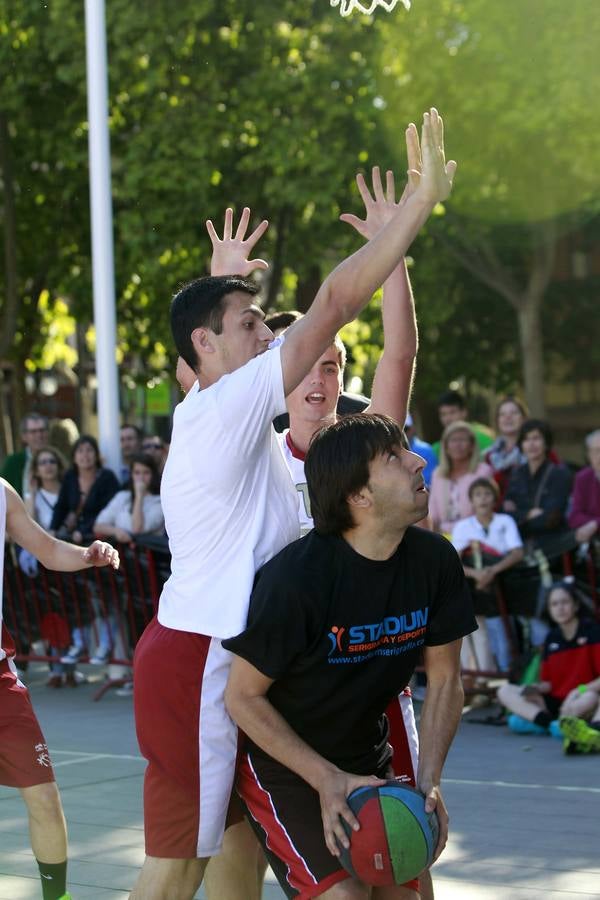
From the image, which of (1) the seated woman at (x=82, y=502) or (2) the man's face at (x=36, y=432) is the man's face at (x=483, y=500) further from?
(2) the man's face at (x=36, y=432)

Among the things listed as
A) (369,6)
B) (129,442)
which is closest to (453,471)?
(129,442)

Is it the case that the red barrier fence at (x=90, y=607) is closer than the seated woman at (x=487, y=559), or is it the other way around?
the seated woman at (x=487, y=559)

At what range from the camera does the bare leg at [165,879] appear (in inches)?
157

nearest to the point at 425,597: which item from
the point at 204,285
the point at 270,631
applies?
the point at 270,631

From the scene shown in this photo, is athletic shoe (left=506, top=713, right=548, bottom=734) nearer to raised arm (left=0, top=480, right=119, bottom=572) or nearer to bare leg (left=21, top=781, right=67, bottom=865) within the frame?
raised arm (left=0, top=480, right=119, bottom=572)

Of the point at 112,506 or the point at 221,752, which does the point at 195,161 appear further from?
the point at 221,752

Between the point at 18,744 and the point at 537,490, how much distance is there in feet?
20.5

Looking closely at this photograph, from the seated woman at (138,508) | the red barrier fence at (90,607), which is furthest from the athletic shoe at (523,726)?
the seated woman at (138,508)

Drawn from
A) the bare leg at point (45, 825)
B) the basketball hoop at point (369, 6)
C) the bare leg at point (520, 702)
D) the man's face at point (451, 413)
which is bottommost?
the bare leg at point (520, 702)

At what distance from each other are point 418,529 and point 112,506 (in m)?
8.48

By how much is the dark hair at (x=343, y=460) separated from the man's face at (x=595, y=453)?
685cm

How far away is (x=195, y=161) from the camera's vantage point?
21.0 m

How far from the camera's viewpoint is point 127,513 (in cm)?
1216

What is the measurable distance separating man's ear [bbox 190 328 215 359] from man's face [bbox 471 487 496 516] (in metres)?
6.73
